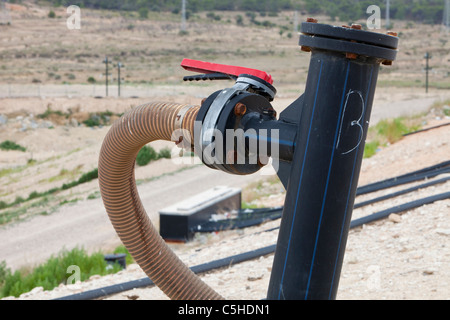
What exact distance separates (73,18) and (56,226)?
5925cm

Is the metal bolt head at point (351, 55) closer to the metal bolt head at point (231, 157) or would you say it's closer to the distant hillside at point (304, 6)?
the metal bolt head at point (231, 157)

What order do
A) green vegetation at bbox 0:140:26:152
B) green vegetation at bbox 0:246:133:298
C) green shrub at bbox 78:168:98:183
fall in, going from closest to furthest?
green vegetation at bbox 0:246:133:298 < green shrub at bbox 78:168:98:183 < green vegetation at bbox 0:140:26:152

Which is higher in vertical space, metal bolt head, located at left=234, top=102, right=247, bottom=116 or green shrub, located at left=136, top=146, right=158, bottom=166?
metal bolt head, located at left=234, top=102, right=247, bottom=116

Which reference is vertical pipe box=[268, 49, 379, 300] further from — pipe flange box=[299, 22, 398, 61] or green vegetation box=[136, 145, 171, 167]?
green vegetation box=[136, 145, 171, 167]

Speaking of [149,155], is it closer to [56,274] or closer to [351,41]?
[56,274]

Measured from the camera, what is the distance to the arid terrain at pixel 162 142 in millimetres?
4648

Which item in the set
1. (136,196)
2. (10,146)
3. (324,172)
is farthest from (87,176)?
(324,172)

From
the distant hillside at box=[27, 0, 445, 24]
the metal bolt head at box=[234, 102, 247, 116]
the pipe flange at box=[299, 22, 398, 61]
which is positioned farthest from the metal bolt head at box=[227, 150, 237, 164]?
the distant hillside at box=[27, 0, 445, 24]

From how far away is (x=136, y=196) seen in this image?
3232 millimetres

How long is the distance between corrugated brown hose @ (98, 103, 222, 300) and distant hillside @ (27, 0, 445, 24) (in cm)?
5396

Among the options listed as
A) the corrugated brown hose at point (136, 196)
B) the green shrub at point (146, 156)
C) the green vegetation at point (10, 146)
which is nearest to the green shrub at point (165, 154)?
the green shrub at point (146, 156)

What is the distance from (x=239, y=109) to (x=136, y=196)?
1.19 m

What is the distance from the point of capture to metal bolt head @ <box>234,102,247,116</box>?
7.31 feet

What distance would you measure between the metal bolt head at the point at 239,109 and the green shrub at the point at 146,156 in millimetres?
15438
